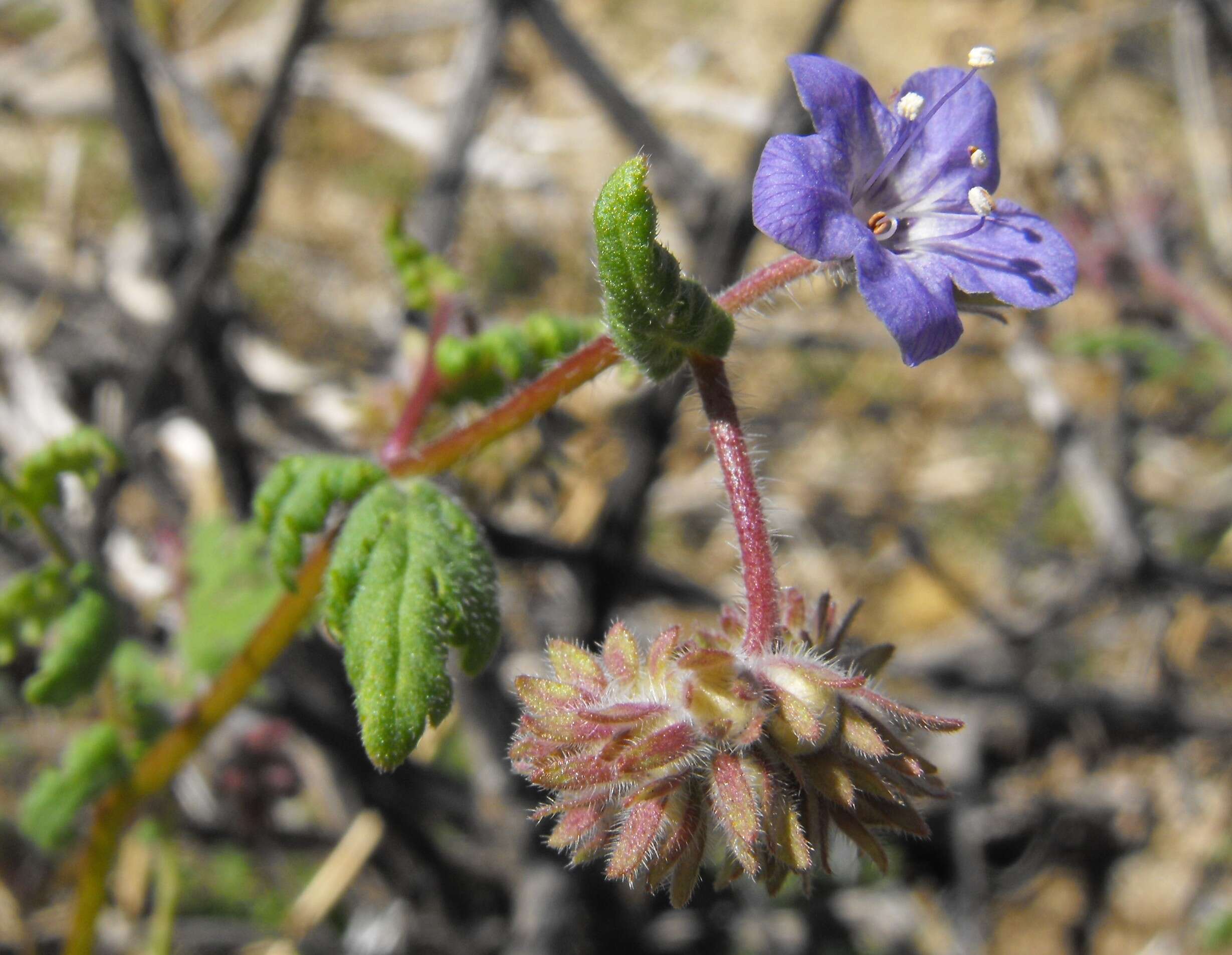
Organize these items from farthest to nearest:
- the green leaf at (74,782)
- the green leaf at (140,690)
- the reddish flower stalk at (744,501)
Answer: the green leaf at (140,690), the green leaf at (74,782), the reddish flower stalk at (744,501)

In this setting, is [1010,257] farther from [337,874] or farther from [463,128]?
[337,874]

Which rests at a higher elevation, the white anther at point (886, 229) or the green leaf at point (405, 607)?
the white anther at point (886, 229)

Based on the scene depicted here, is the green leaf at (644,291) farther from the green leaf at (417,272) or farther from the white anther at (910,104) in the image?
the green leaf at (417,272)

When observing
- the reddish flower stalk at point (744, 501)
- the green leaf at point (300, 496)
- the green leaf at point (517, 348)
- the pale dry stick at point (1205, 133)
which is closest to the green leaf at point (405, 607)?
the green leaf at point (300, 496)

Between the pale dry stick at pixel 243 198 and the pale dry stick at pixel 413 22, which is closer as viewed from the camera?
the pale dry stick at pixel 243 198

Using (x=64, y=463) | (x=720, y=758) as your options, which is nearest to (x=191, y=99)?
(x=64, y=463)
